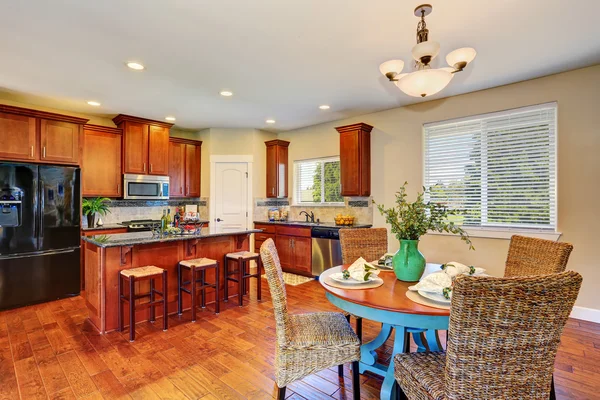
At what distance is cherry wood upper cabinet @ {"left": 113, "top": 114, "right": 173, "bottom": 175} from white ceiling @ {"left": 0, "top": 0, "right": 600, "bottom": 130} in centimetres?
88

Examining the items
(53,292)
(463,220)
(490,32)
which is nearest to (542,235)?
(463,220)

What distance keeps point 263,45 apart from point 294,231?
3.17m

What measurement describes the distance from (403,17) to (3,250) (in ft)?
15.8

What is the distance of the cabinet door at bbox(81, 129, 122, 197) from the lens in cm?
457

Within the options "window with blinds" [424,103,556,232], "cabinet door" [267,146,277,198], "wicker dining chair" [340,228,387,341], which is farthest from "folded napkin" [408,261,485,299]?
"cabinet door" [267,146,277,198]

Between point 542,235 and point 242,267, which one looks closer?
point 542,235

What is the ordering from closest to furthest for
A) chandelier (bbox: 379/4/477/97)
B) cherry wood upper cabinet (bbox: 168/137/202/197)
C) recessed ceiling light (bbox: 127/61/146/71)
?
chandelier (bbox: 379/4/477/97) < recessed ceiling light (bbox: 127/61/146/71) < cherry wood upper cabinet (bbox: 168/137/202/197)

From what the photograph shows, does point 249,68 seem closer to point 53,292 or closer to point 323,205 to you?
point 323,205

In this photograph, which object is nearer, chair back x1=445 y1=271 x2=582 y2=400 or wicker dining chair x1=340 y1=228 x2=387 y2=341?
chair back x1=445 y1=271 x2=582 y2=400

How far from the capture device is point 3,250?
349cm

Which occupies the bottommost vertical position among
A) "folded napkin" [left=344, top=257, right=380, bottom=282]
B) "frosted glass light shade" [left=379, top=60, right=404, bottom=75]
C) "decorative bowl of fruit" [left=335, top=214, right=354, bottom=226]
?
"folded napkin" [left=344, top=257, right=380, bottom=282]

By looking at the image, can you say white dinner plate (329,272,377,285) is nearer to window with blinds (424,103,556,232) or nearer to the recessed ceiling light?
window with blinds (424,103,556,232)

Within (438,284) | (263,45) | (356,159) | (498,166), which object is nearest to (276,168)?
(356,159)

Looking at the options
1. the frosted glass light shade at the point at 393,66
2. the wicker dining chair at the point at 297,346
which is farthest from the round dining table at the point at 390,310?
the frosted glass light shade at the point at 393,66
